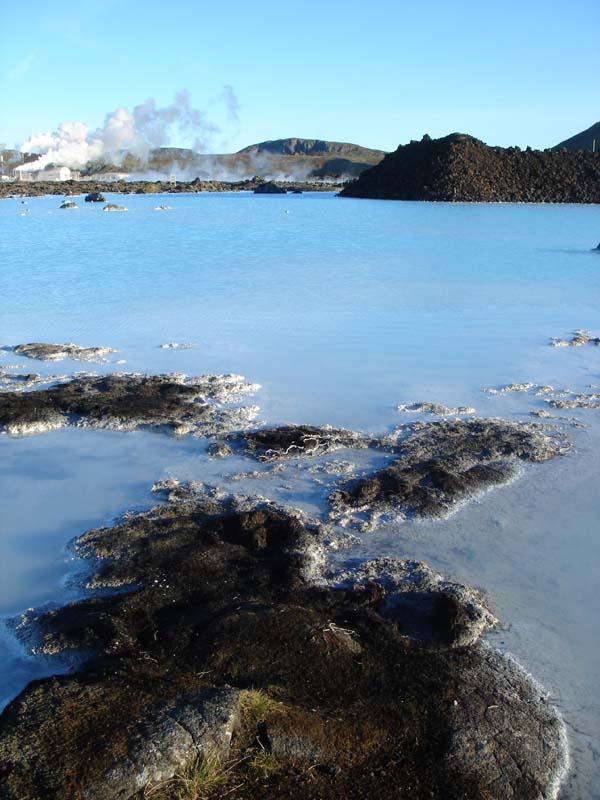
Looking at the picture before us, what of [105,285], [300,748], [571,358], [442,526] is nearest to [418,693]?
[300,748]

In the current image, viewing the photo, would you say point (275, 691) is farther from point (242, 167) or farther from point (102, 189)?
point (242, 167)

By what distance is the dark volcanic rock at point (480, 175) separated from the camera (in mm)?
51531

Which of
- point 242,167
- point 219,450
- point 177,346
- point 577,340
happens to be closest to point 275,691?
point 219,450

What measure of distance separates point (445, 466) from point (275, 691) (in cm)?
266

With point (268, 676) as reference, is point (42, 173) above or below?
below

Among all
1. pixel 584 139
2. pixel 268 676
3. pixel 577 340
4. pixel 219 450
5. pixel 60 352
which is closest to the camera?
pixel 268 676

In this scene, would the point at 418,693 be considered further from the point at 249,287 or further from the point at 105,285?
the point at 105,285

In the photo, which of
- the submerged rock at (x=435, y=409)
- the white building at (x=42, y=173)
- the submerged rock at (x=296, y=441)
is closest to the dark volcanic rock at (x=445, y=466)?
the submerged rock at (x=435, y=409)

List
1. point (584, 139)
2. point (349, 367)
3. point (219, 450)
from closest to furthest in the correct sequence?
point (219, 450), point (349, 367), point (584, 139)

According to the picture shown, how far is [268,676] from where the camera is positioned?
288cm

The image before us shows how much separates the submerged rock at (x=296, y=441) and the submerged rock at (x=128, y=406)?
0.38 metres

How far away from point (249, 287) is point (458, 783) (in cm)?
1179

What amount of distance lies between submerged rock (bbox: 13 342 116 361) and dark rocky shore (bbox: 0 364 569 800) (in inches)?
159

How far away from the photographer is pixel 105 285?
14000mm
